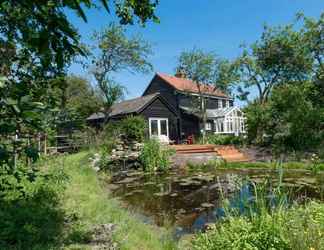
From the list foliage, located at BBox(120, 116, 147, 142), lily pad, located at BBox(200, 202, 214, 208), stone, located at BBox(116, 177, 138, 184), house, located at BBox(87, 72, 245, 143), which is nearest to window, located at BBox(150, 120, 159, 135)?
house, located at BBox(87, 72, 245, 143)

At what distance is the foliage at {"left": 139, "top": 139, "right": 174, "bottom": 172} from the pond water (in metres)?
0.58

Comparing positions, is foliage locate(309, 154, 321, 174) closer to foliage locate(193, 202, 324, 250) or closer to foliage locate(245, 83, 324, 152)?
foliage locate(245, 83, 324, 152)

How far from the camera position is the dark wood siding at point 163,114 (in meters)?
23.1

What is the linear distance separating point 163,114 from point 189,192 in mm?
15760

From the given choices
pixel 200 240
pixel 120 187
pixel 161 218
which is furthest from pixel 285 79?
pixel 200 240

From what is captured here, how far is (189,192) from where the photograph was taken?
9.09 metres

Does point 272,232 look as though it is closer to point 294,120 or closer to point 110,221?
point 110,221

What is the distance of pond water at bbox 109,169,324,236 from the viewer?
6195mm

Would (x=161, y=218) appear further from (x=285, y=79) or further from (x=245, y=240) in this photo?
(x=285, y=79)

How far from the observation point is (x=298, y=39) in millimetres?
22578

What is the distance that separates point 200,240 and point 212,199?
13.2ft

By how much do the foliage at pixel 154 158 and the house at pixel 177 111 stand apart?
7.51 meters

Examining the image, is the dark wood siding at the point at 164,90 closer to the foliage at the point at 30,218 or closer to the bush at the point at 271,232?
the foliage at the point at 30,218

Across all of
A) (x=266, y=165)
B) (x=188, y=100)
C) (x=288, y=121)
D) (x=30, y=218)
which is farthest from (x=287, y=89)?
(x=30, y=218)
